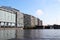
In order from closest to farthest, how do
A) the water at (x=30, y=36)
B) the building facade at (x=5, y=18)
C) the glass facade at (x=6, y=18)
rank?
the water at (x=30, y=36) < the building facade at (x=5, y=18) < the glass facade at (x=6, y=18)

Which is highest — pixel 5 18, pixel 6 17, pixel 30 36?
pixel 6 17

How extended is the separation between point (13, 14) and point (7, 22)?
1724 cm

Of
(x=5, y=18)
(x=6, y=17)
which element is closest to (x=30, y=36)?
(x=5, y=18)

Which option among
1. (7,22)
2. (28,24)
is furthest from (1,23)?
(28,24)

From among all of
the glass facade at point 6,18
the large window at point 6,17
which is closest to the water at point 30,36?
the glass facade at point 6,18

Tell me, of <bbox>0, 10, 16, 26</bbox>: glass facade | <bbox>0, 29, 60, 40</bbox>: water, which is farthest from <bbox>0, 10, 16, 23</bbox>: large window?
<bbox>0, 29, 60, 40</bbox>: water

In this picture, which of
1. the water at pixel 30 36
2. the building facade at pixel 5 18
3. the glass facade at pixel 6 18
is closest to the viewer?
the water at pixel 30 36

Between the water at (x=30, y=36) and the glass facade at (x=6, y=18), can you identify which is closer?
the water at (x=30, y=36)

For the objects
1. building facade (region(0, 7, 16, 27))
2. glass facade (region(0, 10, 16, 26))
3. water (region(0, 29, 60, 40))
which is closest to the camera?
water (region(0, 29, 60, 40))

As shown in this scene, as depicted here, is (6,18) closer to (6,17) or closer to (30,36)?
(6,17)

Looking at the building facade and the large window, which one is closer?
the building facade

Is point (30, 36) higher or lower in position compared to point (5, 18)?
lower

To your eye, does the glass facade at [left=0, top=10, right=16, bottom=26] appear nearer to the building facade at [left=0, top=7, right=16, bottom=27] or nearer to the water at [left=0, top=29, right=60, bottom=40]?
the building facade at [left=0, top=7, right=16, bottom=27]

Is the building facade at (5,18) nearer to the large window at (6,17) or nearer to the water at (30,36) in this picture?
the large window at (6,17)
